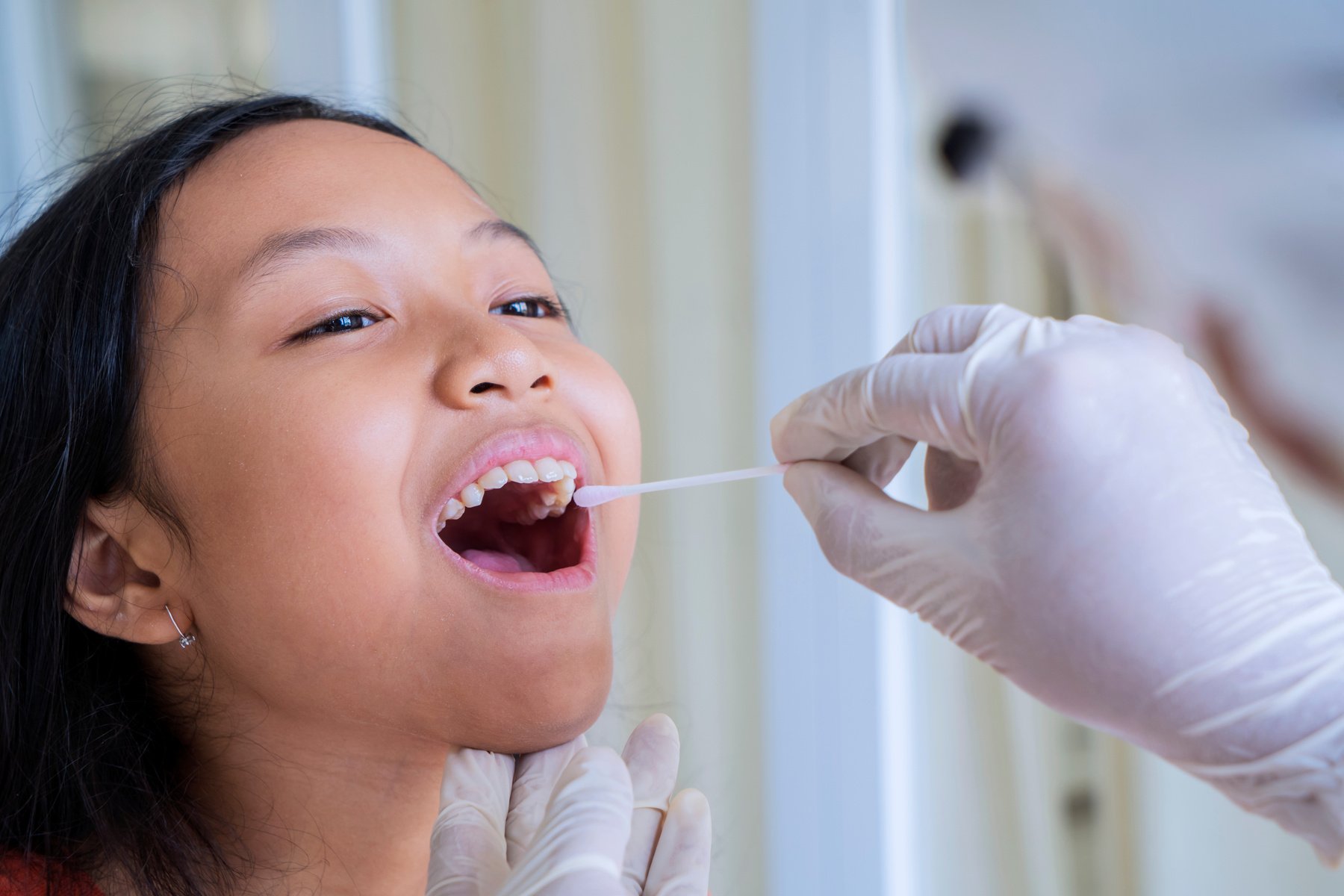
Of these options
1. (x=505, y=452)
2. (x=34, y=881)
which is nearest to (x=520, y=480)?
(x=505, y=452)

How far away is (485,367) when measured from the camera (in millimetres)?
928

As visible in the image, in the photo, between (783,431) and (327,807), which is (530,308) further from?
(327,807)

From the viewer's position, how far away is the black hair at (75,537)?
1031 millimetres

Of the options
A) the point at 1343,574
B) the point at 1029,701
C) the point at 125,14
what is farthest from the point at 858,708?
the point at 125,14

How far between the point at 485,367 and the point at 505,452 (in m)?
0.08

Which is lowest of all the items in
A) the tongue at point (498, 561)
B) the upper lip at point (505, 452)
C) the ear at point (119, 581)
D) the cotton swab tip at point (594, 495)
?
the tongue at point (498, 561)

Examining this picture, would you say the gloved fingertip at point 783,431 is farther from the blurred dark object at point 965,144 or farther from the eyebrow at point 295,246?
the blurred dark object at point 965,144

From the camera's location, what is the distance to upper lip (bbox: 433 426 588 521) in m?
0.93

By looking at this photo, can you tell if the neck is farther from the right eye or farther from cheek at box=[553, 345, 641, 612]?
the right eye

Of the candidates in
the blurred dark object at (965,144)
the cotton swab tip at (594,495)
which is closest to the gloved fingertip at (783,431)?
the cotton swab tip at (594,495)

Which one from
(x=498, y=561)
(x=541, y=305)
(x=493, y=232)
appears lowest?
(x=498, y=561)

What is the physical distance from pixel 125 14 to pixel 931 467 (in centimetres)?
251

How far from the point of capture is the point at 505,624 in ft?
2.97

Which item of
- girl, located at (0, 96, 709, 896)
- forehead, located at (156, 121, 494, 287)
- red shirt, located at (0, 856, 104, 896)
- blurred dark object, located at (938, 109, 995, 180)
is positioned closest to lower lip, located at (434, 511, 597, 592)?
girl, located at (0, 96, 709, 896)
